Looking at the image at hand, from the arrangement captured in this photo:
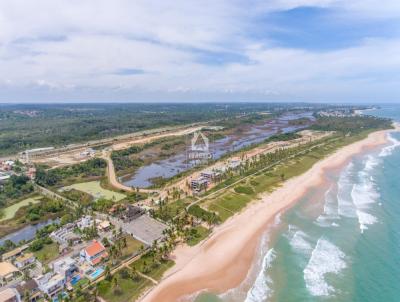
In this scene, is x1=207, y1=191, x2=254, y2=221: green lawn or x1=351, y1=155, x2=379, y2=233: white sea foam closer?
x1=351, y1=155, x2=379, y2=233: white sea foam

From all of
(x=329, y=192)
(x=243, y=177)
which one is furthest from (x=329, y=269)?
(x=243, y=177)

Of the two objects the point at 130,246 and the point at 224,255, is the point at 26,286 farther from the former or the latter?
the point at 224,255

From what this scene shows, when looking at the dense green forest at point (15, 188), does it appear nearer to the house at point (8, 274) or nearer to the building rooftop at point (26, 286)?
the house at point (8, 274)

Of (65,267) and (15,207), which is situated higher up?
(65,267)

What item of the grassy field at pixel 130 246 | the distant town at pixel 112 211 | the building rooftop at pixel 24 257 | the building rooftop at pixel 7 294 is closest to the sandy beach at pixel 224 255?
the distant town at pixel 112 211

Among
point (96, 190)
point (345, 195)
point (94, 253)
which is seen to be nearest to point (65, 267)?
point (94, 253)

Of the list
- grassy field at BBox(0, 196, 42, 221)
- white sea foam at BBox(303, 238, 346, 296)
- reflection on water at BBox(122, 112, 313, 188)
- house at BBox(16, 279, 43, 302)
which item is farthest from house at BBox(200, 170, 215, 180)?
house at BBox(16, 279, 43, 302)

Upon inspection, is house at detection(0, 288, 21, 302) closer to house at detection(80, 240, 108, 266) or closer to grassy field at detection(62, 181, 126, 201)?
house at detection(80, 240, 108, 266)
